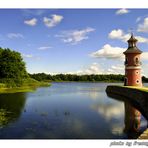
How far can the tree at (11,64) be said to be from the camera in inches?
2589

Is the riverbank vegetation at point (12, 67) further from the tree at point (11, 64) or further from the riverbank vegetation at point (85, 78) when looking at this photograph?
the riverbank vegetation at point (85, 78)

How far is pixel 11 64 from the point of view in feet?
218

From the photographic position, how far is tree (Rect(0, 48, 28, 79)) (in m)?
65.8

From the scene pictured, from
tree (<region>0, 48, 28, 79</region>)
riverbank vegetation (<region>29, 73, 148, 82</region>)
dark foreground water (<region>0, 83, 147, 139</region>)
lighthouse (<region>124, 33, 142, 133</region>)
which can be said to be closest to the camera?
dark foreground water (<region>0, 83, 147, 139</region>)

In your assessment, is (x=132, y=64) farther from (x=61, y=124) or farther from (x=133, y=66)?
(x=61, y=124)

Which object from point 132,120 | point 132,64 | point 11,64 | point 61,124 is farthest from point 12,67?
point 132,120

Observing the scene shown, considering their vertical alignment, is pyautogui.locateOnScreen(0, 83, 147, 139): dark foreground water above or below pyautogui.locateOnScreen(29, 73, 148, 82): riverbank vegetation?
below

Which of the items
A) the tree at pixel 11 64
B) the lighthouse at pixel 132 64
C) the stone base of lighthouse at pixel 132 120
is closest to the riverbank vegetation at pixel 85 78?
the tree at pixel 11 64

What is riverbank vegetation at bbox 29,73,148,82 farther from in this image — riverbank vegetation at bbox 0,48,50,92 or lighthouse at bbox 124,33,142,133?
lighthouse at bbox 124,33,142,133

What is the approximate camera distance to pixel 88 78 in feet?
570

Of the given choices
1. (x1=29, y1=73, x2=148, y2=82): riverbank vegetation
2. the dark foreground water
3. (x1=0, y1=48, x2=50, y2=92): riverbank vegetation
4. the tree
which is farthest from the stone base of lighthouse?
(x1=29, y1=73, x2=148, y2=82): riverbank vegetation

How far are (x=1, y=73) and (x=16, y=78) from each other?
3670mm
